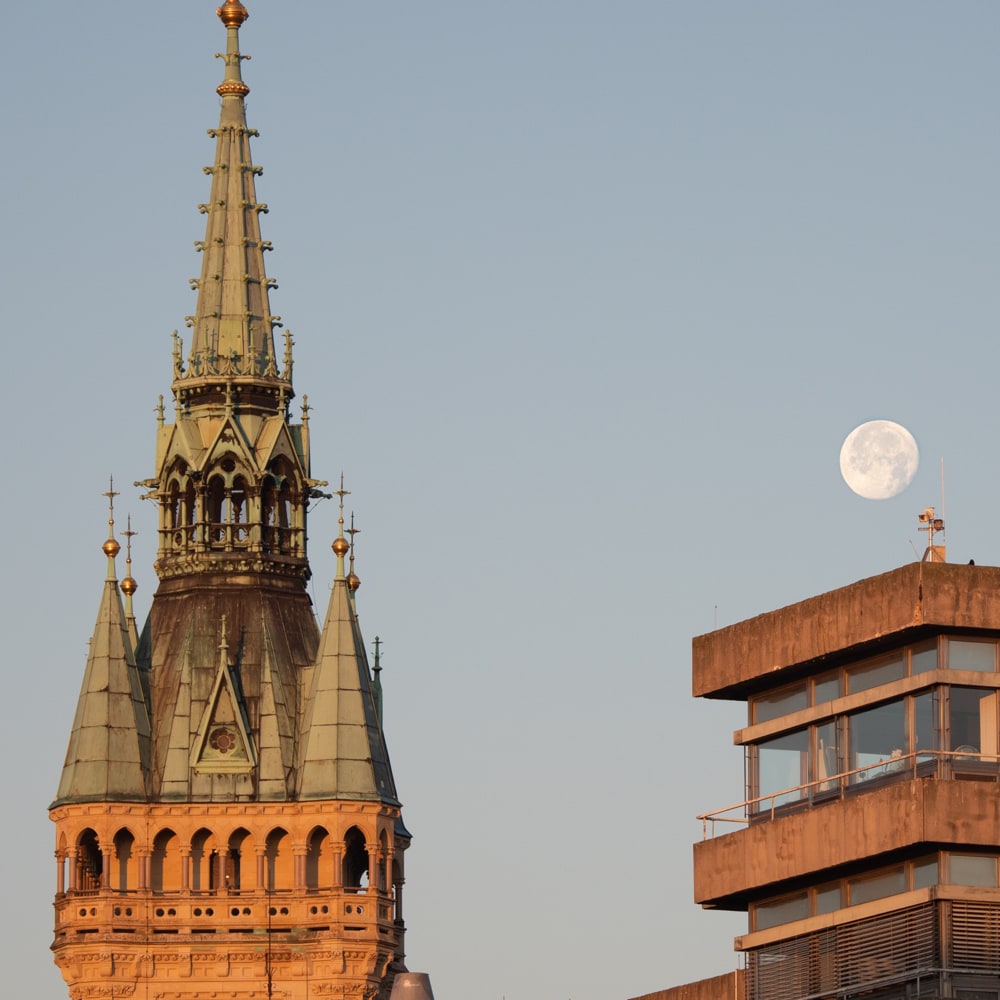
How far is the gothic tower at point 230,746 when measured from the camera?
17325 cm

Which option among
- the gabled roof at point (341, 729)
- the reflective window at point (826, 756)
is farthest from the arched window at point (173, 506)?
the reflective window at point (826, 756)

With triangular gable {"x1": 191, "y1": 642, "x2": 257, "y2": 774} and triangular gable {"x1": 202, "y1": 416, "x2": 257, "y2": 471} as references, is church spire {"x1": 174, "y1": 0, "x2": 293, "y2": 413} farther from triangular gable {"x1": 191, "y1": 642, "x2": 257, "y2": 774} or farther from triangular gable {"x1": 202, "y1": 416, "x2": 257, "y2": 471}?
triangular gable {"x1": 191, "y1": 642, "x2": 257, "y2": 774}

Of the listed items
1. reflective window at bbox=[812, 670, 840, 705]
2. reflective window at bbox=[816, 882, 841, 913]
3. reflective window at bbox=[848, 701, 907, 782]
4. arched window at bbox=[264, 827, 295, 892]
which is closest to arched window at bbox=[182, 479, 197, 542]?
arched window at bbox=[264, 827, 295, 892]

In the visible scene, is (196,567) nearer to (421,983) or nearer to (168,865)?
(168,865)

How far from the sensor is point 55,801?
176375mm

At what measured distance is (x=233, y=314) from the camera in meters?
184

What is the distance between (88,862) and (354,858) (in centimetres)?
898

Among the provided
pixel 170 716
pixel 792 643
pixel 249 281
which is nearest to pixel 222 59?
pixel 249 281

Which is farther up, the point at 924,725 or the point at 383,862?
the point at 383,862

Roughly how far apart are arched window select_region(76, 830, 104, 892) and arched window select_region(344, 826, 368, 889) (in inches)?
323

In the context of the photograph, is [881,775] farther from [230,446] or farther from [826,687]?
[230,446]

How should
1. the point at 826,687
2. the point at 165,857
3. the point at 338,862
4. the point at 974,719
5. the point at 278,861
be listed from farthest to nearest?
the point at 165,857, the point at 278,861, the point at 338,862, the point at 826,687, the point at 974,719

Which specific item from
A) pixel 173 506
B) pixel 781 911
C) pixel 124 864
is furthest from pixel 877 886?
pixel 173 506

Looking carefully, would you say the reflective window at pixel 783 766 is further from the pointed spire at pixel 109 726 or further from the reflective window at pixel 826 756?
the pointed spire at pixel 109 726
